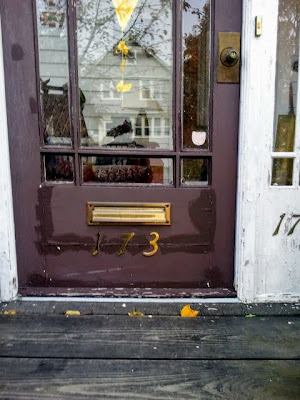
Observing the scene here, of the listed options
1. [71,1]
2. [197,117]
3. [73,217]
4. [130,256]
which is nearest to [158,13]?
[71,1]

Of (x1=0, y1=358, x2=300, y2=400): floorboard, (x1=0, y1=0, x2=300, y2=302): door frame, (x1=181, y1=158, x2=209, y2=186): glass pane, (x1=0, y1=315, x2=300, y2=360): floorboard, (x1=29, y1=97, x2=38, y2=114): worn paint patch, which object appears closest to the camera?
(x1=0, y1=358, x2=300, y2=400): floorboard

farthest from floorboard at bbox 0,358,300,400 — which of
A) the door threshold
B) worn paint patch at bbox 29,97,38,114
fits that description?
worn paint patch at bbox 29,97,38,114

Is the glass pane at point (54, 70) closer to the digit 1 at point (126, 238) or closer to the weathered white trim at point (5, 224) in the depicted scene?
the weathered white trim at point (5, 224)

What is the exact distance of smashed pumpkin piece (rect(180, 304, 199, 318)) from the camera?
2.14 metres

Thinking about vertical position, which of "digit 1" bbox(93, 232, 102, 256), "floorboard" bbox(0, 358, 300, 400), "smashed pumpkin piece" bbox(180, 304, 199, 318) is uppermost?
"digit 1" bbox(93, 232, 102, 256)

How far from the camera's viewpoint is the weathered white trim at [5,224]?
2.14m

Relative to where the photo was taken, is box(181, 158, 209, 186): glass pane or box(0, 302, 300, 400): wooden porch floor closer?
box(0, 302, 300, 400): wooden porch floor

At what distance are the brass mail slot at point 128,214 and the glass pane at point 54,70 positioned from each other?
1.69 feet

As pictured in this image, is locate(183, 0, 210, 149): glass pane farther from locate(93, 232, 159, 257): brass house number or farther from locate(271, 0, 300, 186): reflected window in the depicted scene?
locate(93, 232, 159, 257): brass house number

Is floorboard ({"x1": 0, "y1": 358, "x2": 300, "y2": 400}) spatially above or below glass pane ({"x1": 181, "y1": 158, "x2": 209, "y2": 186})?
below

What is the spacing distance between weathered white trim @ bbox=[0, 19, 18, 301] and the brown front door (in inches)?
1.9

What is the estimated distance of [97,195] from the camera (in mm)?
2273

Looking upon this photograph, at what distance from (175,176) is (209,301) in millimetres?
928

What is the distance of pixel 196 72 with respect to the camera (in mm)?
2217
